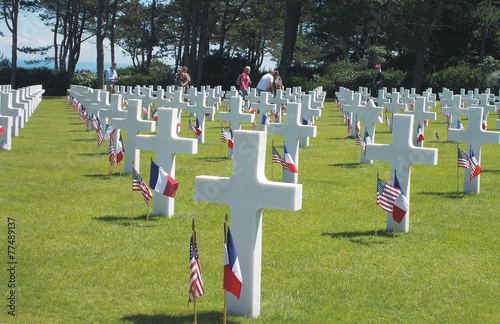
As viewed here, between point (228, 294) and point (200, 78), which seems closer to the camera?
point (228, 294)

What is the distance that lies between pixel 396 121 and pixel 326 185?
3.93 metres

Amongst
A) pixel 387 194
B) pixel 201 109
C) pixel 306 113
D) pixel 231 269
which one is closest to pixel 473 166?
pixel 387 194

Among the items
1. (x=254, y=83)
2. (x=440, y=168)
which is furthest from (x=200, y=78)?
(x=440, y=168)

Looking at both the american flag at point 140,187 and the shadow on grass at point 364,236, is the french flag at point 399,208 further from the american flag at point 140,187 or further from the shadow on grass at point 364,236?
the american flag at point 140,187

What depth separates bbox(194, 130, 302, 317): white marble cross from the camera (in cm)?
707

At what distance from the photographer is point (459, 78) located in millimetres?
43438

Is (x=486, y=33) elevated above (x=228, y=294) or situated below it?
above

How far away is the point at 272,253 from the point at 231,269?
3117 millimetres

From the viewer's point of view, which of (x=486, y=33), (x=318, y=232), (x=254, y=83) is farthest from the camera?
(x=254, y=83)

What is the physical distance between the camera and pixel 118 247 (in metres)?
9.68

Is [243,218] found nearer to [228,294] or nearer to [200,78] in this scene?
[228,294]

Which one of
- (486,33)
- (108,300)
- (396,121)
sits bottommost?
(108,300)

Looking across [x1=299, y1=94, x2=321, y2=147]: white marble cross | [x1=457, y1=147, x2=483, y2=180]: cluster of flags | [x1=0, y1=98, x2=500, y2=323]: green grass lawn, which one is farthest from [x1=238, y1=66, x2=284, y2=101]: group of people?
[x1=457, y1=147, x2=483, y2=180]: cluster of flags

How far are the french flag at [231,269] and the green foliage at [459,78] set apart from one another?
3772 centimetres
